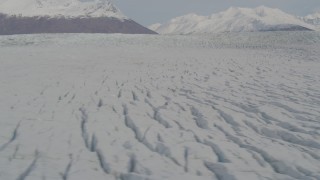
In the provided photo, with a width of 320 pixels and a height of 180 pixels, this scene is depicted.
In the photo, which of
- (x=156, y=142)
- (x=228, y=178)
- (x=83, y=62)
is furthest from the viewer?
(x=83, y=62)

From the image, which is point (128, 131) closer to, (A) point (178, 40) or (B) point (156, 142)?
(B) point (156, 142)

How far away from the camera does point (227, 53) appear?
25.7 m

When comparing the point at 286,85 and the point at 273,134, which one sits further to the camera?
the point at 286,85

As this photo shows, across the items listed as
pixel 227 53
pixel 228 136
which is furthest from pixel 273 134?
pixel 227 53

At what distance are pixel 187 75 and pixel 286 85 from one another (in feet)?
12.9

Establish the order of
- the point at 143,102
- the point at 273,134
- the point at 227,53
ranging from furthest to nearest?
the point at 227,53 < the point at 143,102 < the point at 273,134

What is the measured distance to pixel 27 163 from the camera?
7059 mm

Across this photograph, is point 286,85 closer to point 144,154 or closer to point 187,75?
point 187,75

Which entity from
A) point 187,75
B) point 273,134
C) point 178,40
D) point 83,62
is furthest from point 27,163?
point 178,40

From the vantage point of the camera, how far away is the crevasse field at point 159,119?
7.04 metres

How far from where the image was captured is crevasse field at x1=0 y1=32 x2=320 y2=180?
23.1ft

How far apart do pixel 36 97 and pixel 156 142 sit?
513cm

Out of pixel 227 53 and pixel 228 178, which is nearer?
pixel 228 178

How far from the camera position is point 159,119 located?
1008 cm
